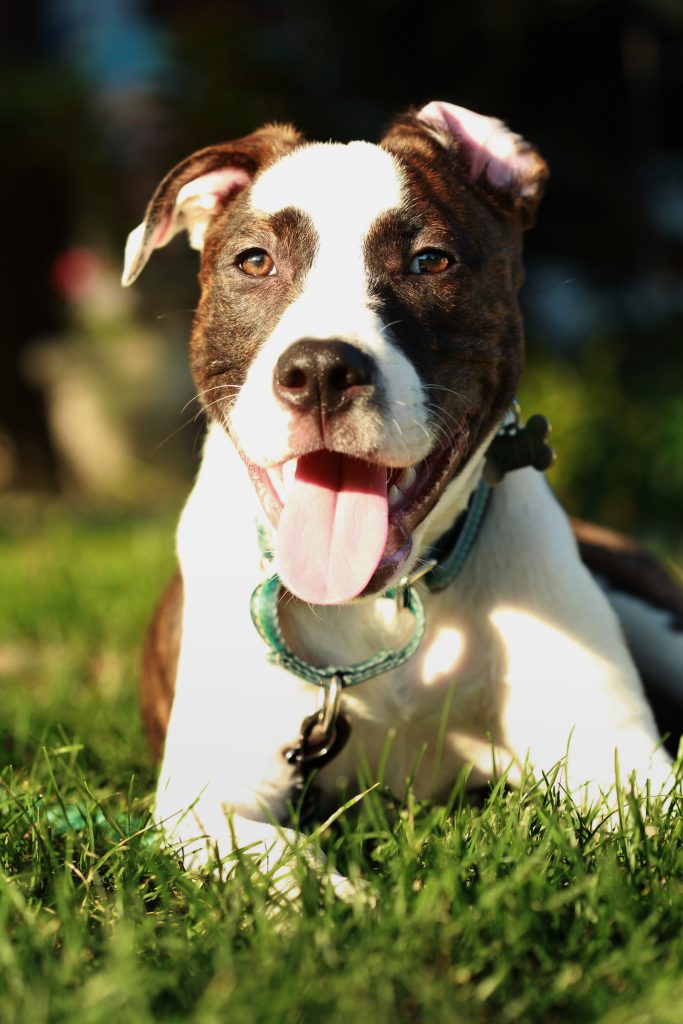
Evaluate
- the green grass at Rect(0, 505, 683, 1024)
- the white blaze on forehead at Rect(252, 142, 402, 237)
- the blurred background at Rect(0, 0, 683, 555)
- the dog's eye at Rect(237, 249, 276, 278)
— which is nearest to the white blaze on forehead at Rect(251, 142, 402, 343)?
the white blaze on forehead at Rect(252, 142, 402, 237)

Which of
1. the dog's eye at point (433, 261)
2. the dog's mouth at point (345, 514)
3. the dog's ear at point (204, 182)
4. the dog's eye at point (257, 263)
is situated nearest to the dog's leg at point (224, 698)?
the dog's mouth at point (345, 514)

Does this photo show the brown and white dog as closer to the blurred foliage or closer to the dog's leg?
the dog's leg

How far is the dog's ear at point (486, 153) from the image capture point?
9.43ft

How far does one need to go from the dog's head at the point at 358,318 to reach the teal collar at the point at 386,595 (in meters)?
0.17

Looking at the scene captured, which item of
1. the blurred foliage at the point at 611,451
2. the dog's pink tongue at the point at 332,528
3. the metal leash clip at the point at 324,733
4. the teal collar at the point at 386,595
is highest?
the dog's pink tongue at the point at 332,528

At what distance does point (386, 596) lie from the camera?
2682mm

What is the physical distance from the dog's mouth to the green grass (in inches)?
17.6

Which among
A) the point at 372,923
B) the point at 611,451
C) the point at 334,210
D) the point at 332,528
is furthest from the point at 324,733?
the point at 611,451

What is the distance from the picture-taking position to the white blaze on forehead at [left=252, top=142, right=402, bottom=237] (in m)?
2.59

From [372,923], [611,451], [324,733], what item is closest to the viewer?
[372,923]

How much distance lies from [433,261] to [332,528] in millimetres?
645

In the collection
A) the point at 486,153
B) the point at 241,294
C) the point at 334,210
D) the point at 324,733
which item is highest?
the point at 486,153

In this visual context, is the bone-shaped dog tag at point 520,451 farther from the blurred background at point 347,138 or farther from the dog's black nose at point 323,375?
the blurred background at point 347,138

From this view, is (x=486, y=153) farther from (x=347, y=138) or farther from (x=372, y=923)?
(x=347, y=138)
